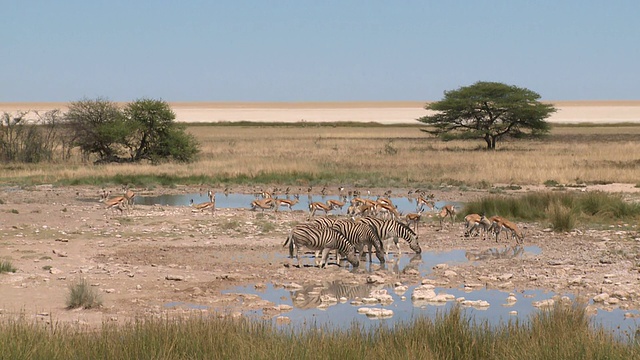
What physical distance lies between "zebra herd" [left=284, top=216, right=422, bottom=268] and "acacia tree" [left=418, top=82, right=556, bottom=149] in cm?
4178

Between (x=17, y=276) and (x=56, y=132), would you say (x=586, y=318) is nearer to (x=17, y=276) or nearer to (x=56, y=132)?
(x=17, y=276)

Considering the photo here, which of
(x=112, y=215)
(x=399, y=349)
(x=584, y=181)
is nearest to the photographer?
(x=399, y=349)

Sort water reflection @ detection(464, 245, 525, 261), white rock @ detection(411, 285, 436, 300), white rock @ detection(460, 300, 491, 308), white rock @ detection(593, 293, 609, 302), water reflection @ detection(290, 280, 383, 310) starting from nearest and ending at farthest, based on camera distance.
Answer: white rock @ detection(460, 300, 491, 308) < white rock @ detection(593, 293, 609, 302) < water reflection @ detection(290, 280, 383, 310) < white rock @ detection(411, 285, 436, 300) < water reflection @ detection(464, 245, 525, 261)

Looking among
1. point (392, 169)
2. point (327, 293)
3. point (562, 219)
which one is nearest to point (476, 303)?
point (327, 293)

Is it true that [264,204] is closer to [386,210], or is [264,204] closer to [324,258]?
[386,210]

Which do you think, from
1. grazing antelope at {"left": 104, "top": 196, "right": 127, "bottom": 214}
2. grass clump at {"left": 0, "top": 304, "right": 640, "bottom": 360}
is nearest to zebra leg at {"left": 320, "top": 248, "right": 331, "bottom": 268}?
grass clump at {"left": 0, "top": 304, "right": 640, "bottom": 360}

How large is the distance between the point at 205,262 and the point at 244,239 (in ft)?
11.1

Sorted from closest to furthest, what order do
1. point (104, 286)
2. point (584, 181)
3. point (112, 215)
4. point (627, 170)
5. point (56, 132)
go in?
point (104, 286)
point (112, 215)
point (584, 181)
point (627, 170)
point (56, 132)

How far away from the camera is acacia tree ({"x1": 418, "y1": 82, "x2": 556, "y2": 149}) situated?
205ft

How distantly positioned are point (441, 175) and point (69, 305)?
26.2 meters

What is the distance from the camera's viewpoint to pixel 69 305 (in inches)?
522

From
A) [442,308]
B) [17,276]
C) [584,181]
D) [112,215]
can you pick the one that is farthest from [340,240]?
[584,181]

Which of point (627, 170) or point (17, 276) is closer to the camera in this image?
point (17, 276)

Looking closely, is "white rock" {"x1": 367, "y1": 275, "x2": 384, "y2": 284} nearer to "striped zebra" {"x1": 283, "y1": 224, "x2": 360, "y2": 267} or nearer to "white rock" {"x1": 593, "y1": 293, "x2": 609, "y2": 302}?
"striped zebra" {"x1": 283, "y1": 224, "x2": 360, "y2": 267}
